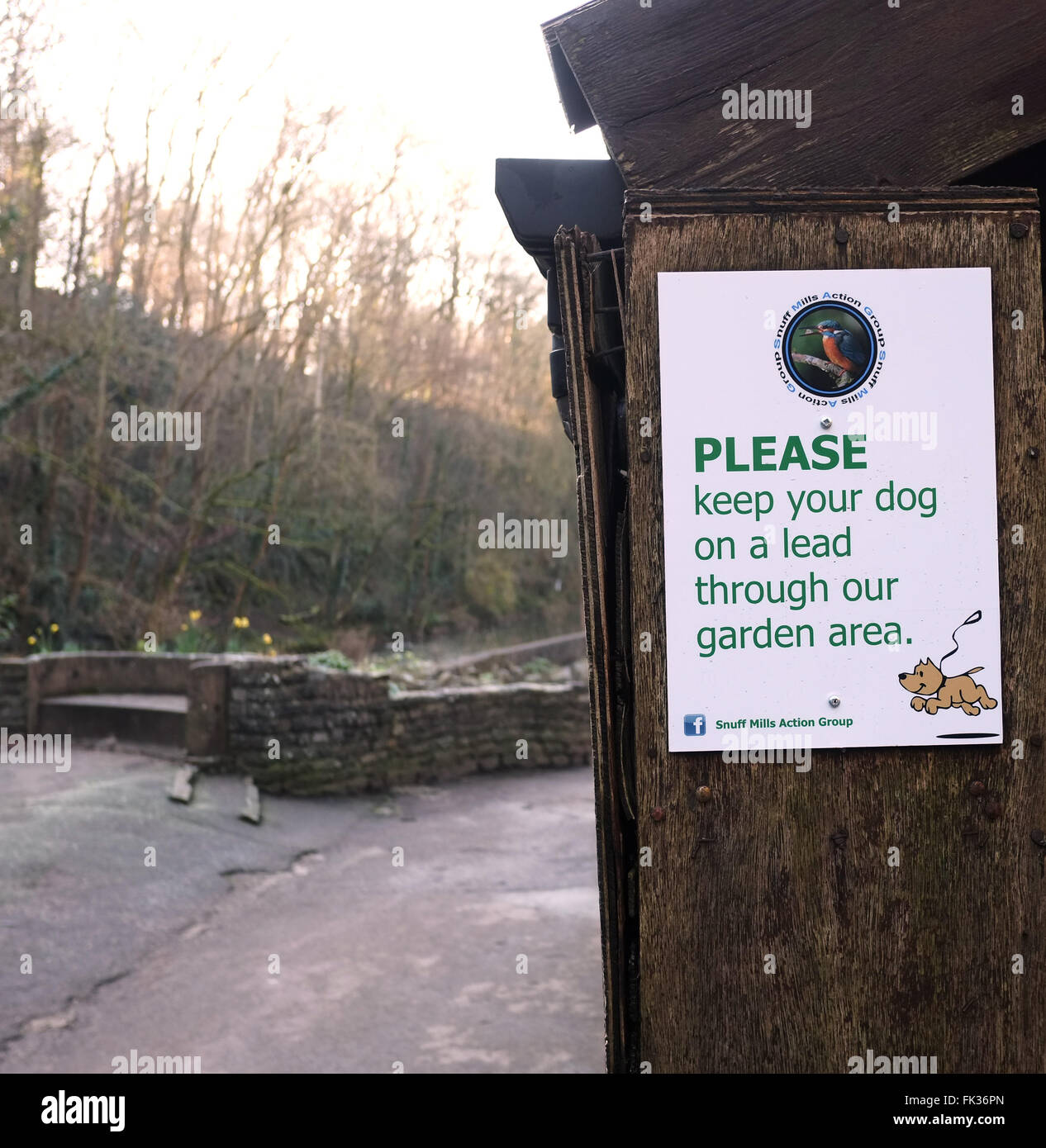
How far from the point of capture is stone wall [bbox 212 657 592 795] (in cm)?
1246

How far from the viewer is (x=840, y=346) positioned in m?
2.56

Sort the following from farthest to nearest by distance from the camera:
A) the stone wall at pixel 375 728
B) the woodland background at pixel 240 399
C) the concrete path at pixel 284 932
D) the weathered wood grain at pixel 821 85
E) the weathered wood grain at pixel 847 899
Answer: the woodland background at pixel 240 399
the stone wall at pixel 375 728
the concrete path at pixel 284 932
the weathered wood grain at pixel 821 85
the weathered wood grain at pixel 847 899

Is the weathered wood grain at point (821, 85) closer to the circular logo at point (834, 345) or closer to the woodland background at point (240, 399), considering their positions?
the circular logo at point (834, 345)

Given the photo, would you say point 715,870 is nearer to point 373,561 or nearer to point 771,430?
point 771,430

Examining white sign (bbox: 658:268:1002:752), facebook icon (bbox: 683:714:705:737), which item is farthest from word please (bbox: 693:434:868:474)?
facebook icon (bbox: 683:714:705:737)

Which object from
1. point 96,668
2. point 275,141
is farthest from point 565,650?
point 96,668

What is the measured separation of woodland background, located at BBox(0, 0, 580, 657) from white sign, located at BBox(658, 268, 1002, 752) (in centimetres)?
1414

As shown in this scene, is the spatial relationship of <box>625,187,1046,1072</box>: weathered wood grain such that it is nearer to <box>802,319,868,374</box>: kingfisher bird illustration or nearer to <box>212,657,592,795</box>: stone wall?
<box>802,319,868,374</box>: kingfisher bird illustration

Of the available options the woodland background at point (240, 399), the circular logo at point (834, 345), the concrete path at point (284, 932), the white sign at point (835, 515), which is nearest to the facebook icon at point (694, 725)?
the white sign at point (835, 515)

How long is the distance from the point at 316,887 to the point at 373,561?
17.4m

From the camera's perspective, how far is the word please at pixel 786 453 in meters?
2.54

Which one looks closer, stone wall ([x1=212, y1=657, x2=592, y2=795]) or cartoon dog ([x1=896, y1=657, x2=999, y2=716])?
cartoon dog ([x1=896, y1=657, x2=999, y2=716])

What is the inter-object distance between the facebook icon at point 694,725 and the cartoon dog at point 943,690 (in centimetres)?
45
